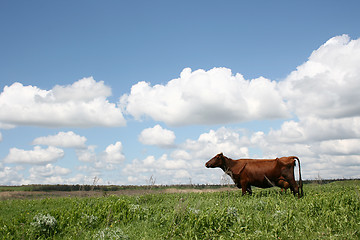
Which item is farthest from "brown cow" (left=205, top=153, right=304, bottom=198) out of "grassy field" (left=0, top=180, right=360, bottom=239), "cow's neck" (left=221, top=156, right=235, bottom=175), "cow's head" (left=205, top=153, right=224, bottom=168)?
"grassy field" (left=0, top=180, right=360, bottom=239)

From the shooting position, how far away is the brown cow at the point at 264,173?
15.8 meters

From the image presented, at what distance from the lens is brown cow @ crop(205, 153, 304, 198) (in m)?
15.8

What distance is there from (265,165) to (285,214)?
6.54 metres

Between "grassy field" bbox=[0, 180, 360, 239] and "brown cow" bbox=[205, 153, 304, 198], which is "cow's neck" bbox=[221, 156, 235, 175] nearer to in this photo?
"brown cow" bbox=[205, 153, 304, 198]

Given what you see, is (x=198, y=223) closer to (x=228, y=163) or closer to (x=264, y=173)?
(x=264, y=173)

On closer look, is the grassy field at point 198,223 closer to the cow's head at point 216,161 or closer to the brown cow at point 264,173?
the brown cow at point 264,173

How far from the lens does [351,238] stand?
818 centimetres

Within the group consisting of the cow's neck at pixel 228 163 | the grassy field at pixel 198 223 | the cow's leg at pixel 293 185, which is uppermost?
the cow's neck at pixel 228 163

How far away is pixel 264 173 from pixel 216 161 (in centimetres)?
316

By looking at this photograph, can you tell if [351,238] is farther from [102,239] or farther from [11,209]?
[11,209]

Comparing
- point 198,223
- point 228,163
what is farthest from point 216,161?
point 198,223

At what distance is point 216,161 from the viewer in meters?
18.4

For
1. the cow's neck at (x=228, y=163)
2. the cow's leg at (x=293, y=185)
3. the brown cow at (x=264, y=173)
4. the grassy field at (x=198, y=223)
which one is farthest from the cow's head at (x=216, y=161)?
the grassy field at (x=198, y=223)

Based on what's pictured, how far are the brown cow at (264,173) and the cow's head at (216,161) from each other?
0.64 meters
